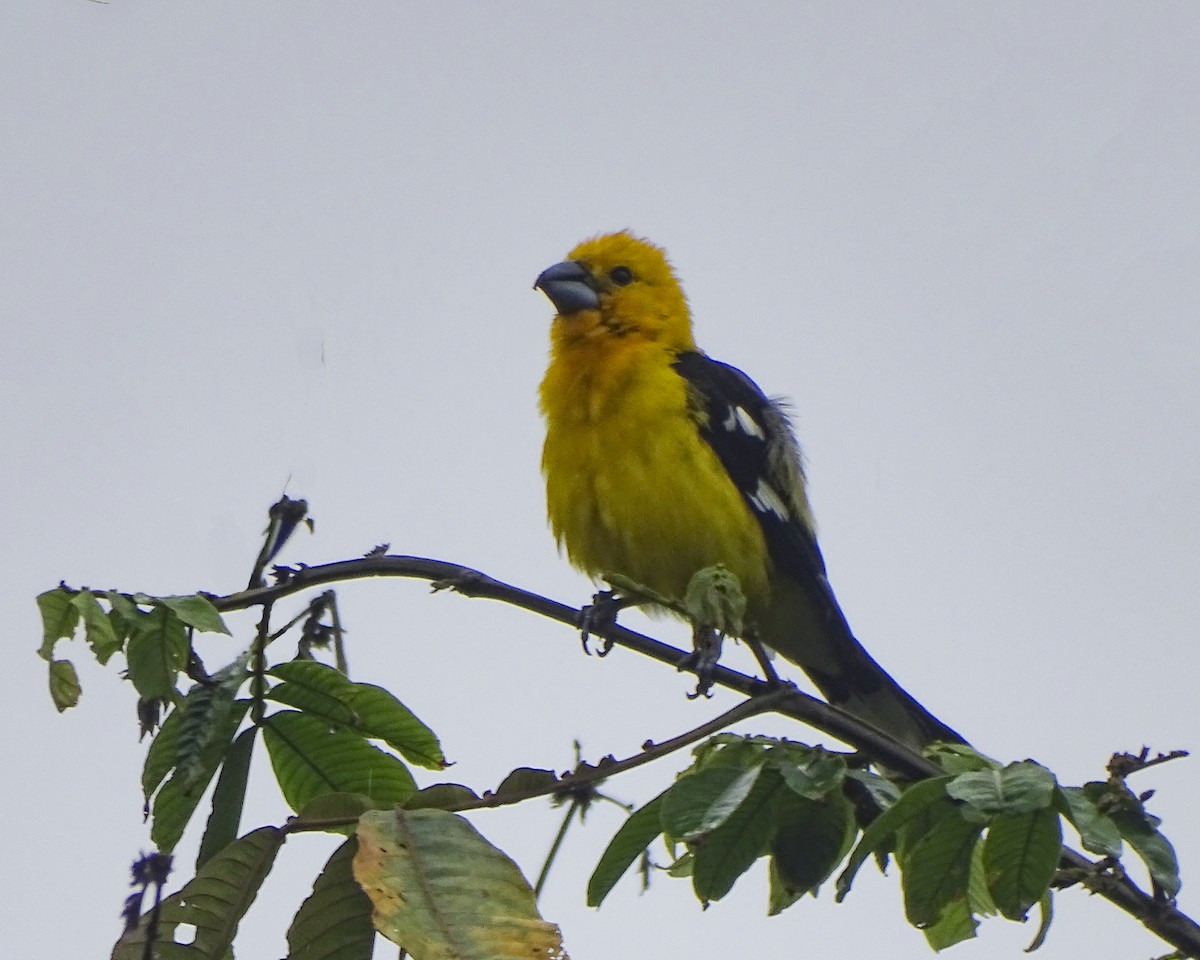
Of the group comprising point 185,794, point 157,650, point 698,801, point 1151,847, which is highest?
point 157,650

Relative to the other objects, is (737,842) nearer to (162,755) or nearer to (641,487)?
(162,755)

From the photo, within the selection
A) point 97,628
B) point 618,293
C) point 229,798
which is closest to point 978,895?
point 229,798

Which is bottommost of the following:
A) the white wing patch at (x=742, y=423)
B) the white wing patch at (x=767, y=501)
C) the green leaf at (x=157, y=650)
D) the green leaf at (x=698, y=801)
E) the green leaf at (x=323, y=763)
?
the green leaf at (x=698, y=801)

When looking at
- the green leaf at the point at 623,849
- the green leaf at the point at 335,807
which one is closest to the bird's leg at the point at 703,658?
the green leaf at the point at 623,849

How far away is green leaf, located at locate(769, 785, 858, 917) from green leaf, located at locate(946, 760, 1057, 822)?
0.87ft

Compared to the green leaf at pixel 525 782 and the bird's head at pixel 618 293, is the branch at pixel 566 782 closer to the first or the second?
the green leaf at pixel 525 782

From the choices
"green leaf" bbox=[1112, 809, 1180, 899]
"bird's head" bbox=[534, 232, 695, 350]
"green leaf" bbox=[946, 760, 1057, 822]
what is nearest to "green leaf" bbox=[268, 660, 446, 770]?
"green leaf" bbox=[946, 760, 1057, 822]

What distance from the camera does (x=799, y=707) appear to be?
235 centimetres

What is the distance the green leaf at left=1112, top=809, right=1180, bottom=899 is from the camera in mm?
1999

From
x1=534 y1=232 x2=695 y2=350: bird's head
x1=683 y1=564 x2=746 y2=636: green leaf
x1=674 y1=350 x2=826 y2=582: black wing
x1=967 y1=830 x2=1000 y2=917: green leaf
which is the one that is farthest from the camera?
x1=534 y1=232 x2=695 y2=350: bird's head

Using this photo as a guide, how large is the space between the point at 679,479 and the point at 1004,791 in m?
2.27

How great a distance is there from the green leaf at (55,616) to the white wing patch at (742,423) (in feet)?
8.44

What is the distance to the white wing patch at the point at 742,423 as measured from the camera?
443 centimetres

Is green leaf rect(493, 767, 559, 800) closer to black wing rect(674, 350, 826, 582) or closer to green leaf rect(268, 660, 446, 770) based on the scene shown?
green leaf rect(268, 660, 446, 770)
